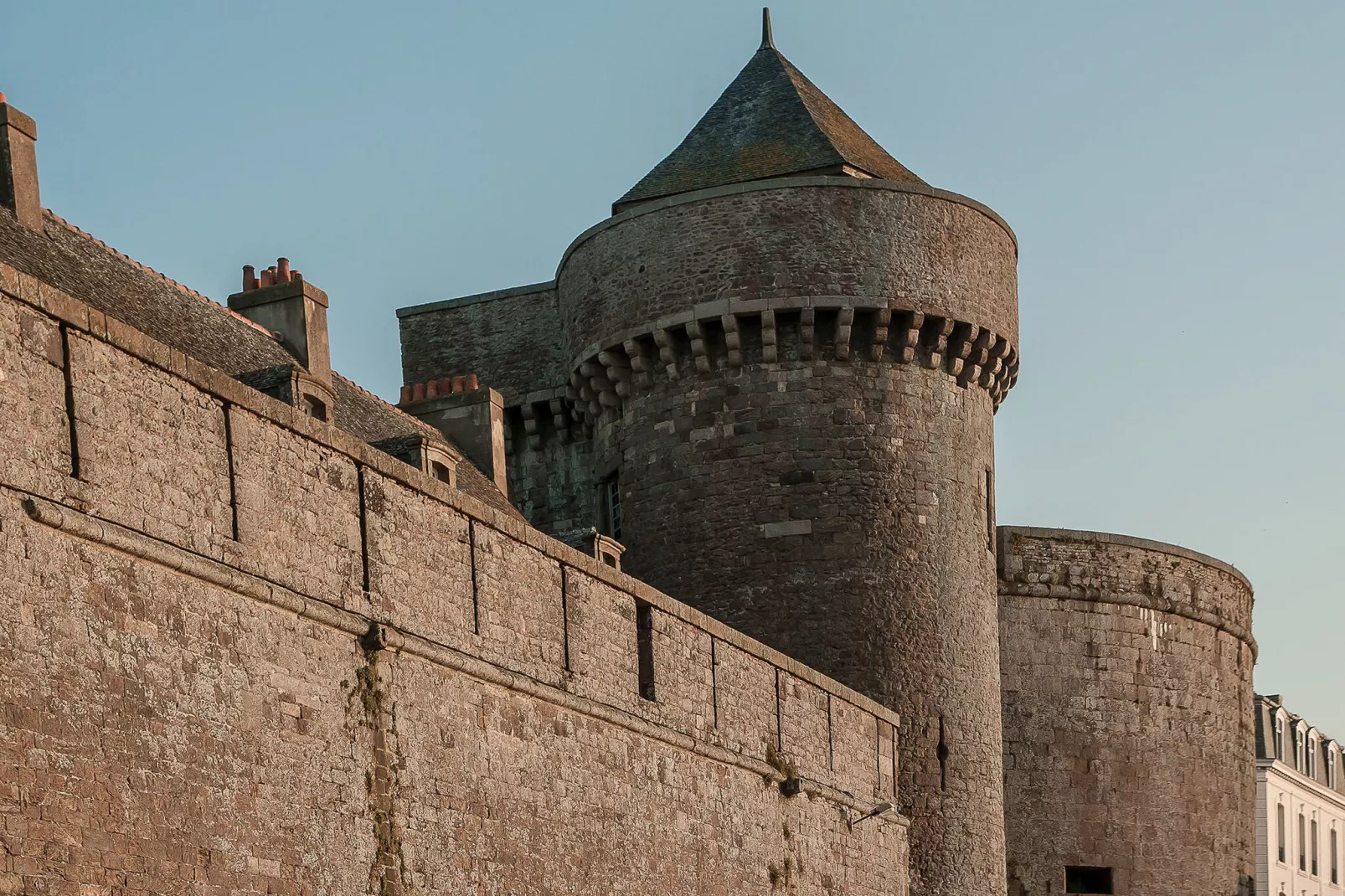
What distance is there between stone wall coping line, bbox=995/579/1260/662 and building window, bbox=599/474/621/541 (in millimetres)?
5234

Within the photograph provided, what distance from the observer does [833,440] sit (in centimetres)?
2483

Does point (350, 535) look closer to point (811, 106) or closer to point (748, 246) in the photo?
point (748, 246)

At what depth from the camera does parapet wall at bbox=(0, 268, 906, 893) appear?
1234 cm

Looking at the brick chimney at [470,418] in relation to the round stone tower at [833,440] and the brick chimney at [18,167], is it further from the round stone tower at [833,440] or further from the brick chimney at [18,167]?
the brick chimney at [18,167]

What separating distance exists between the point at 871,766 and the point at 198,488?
11.6 meters

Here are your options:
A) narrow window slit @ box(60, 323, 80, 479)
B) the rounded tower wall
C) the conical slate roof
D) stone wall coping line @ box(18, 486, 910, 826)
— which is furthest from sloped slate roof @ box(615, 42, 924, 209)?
narrow window slit @ box(60, 323, 80, 479)

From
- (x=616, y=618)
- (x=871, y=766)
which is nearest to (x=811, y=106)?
(x=871, y=766)

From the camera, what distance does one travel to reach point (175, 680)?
43.3ft

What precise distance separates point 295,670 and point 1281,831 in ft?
132

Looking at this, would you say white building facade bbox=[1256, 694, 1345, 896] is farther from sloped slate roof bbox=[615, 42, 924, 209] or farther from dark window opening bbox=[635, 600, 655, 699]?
dark window opening bbox=[635, 600, 655, 699]

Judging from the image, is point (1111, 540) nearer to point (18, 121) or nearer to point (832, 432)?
point (832, 432)

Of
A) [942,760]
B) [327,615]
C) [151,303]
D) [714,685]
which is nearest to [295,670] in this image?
[327,615]

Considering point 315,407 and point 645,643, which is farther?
point 645,643

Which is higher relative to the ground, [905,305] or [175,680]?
[905,305]
